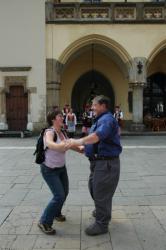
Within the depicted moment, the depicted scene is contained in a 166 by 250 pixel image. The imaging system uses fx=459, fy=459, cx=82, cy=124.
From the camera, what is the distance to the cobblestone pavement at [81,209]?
5.48m

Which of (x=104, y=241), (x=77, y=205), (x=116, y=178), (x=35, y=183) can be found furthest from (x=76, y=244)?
(x=35, y=183)

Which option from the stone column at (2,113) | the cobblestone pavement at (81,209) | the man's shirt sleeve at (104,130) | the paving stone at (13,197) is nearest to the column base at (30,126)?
the stone column at (2,113)

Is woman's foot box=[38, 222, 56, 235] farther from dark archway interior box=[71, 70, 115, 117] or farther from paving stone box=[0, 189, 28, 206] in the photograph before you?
dark archway interior box=[71, 70, 115, 117]

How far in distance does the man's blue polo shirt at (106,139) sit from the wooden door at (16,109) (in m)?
16.3

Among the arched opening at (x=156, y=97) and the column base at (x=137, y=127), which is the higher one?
the arched opening at (x=156, y=97)

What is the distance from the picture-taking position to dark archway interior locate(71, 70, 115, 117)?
24969 mm

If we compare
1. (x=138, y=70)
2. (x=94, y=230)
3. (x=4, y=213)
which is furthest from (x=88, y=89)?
(x=94, y=230)

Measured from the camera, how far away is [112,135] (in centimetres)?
566

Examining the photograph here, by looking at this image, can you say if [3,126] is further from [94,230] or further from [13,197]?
[94,230]

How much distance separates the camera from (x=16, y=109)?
71.9 feet

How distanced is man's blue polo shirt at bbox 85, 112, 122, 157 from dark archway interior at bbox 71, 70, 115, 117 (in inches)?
754

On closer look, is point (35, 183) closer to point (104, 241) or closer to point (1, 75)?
point (104, 241)

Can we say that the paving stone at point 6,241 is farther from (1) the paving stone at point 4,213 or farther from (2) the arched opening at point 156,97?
(2) the arched opening at point 156,97

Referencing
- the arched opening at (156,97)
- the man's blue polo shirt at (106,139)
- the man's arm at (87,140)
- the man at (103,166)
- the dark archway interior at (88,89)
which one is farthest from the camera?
the arched opening at (156,97)
